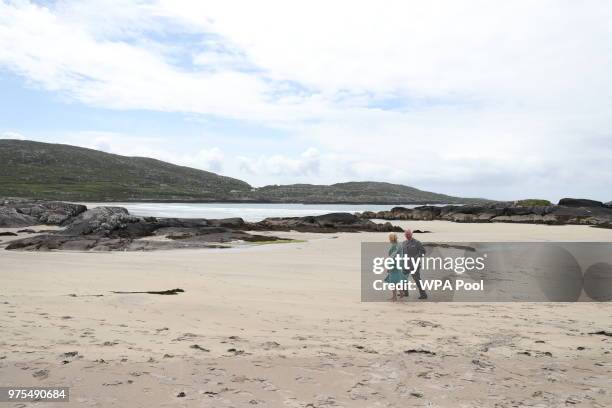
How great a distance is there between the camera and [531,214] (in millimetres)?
47062

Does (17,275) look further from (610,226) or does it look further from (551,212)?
(551,212)

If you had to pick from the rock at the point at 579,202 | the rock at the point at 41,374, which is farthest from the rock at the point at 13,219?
the rock at the point at 579,202

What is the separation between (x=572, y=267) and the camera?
16812 mm

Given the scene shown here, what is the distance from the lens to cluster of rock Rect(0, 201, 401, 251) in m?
21.4

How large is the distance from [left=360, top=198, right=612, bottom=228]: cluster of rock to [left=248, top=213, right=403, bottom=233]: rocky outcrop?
16.2m

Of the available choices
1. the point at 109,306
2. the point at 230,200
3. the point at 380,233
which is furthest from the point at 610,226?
the point at 230,200

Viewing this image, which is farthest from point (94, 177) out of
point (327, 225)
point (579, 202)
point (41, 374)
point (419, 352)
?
point (419, 352)

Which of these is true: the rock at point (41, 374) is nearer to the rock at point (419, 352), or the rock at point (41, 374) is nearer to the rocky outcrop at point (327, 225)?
the rock at point (419, 352)

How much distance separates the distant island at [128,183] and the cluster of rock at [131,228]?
65.7m

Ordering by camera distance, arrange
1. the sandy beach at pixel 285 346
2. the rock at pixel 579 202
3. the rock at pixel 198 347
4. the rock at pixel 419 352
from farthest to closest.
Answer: the rock at pixel 579 202 < the rock at pixel 419 352 < the rock at pixel 198 347 < the sandy beach at pixel 285 346

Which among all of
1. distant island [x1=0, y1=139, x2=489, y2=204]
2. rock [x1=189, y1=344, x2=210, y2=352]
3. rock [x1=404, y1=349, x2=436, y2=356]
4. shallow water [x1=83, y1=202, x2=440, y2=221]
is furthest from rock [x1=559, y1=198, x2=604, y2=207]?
distant island [x1=0, y1=139, x2=489, y2=204]

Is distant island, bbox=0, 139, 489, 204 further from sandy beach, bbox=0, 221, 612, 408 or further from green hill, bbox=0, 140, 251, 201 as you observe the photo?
sandy beach, bbox=0, 221, 612, 408

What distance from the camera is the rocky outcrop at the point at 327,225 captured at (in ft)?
111

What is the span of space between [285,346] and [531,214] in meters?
45.0
